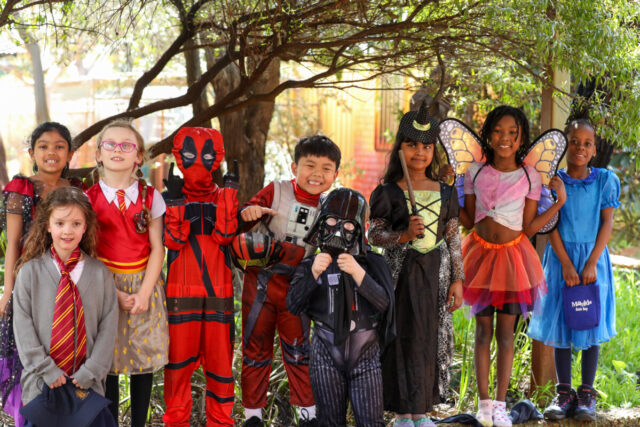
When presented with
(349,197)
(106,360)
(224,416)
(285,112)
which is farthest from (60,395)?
(285,112)

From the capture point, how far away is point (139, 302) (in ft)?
10.2

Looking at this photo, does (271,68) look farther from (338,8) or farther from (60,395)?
(60,395)

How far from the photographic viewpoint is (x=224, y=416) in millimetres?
3291

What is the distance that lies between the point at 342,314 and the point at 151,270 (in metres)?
0.93

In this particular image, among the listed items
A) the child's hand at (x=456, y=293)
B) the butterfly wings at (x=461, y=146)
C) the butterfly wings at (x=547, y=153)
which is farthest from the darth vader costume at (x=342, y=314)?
the butterfly wings at (x=547, y=153)

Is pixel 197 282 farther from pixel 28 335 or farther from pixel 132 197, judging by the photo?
pixel 28 335

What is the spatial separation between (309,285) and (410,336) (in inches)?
27.5

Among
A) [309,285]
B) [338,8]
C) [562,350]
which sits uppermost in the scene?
[338,8]

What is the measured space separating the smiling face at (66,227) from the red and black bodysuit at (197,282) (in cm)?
40

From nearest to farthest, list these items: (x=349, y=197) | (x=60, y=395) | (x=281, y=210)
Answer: (x=60, y=395), (x=349, y=197), (x=281, y=210)

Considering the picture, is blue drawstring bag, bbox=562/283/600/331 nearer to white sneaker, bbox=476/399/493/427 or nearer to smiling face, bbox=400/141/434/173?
white sneaker, bbox=476/399/493/427

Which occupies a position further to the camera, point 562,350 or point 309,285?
point 562,350

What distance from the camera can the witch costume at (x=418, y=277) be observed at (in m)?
3.42

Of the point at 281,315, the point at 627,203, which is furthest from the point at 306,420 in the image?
the point at 627,203
